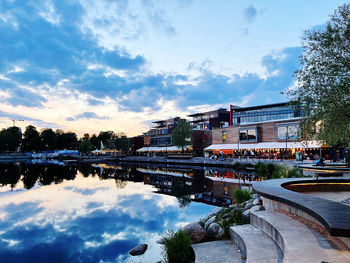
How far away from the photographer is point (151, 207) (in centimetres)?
1672

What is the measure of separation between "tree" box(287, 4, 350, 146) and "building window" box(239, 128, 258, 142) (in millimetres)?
43079

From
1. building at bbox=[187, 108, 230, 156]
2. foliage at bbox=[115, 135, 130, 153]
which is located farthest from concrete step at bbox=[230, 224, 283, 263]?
foliage at bbox=[115, 135, 130, 153]

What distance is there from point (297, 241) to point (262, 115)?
75.6m

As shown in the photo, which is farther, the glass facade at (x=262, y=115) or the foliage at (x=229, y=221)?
the glass facade at (x=262, y=115)

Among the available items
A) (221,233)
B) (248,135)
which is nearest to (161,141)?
(248,135)

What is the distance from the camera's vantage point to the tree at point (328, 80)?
929 centimetres

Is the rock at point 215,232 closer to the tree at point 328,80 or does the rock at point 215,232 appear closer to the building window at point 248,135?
the tree at point 328,80

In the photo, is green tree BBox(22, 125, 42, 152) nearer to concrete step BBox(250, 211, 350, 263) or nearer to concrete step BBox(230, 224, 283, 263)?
concrete step BBox(230, 224, 283, 263)

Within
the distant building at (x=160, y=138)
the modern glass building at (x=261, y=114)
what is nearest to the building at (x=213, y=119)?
the distant building at (x=160, y=138)

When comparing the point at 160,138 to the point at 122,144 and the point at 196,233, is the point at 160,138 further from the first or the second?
the point at 196,233

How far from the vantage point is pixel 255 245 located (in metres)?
5.85

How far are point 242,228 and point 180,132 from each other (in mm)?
57928

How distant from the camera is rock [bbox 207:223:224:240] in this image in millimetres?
7928

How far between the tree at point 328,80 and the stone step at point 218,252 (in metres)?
6.05
